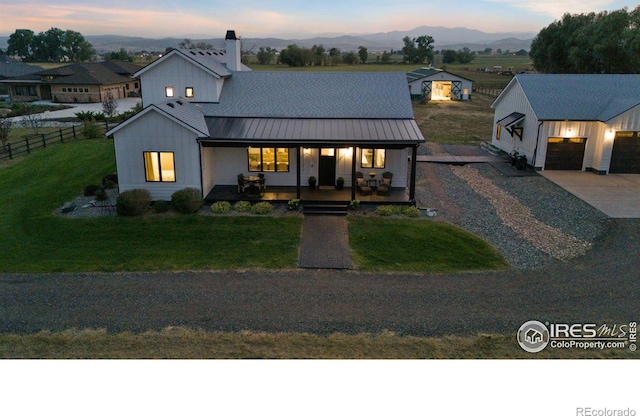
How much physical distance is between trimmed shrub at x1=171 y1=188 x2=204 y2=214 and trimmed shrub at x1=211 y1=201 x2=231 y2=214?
69 cm

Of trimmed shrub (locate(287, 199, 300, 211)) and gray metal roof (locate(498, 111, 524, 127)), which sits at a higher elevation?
gray metal roof (locate(498, 111, 524, 127))

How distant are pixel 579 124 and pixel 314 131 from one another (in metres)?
15.1

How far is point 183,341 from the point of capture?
32.6 feet

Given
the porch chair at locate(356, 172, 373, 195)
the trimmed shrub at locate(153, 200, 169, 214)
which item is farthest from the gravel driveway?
the porch chair at locate(356, 172, 373, 195)

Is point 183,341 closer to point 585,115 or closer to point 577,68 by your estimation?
point 585,115

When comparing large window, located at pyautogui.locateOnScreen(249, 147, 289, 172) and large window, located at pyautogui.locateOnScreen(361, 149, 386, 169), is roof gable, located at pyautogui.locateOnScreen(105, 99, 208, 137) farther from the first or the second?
large window, located at pyautogui.locateOnScreen(361, 149, 386, 169)

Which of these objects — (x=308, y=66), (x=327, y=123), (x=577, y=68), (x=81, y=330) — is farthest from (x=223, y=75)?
(x=308, y=66)

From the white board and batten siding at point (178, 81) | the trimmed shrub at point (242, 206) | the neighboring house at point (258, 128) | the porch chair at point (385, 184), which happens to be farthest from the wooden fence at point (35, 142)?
the porch chair at point (385, 184)

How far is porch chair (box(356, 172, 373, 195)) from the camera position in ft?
65.6

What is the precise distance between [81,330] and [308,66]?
313 feet

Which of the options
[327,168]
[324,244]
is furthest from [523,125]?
[324,244]

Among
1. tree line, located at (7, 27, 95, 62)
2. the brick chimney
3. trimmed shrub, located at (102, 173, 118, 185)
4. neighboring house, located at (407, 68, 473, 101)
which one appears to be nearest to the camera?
trimmed shrub, located at (102, 173, 118, 185)

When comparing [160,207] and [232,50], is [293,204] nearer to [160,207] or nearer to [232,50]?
[160,207]

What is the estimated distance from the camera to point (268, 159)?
69.6 ft
